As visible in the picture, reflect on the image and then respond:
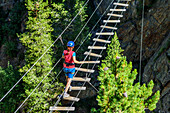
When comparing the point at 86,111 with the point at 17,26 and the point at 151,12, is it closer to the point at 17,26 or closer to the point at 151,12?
the point at 151,12

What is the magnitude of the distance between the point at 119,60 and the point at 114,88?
1.31 metres

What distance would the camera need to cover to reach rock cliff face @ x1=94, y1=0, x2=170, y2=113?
12234 mm

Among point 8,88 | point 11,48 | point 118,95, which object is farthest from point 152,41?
point 11,48

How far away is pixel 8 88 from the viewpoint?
21.3m

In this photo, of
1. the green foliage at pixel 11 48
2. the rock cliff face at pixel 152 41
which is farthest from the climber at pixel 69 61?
the green foliage at pixel 11 48

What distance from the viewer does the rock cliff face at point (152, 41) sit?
12.2 meters

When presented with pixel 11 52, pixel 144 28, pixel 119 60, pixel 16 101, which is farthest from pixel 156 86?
pixel 11 52

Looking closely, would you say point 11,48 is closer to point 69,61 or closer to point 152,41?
point 152,41

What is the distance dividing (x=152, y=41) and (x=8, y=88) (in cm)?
1495

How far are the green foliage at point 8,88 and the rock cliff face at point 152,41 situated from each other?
1147 cm

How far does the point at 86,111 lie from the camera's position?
19578 mm

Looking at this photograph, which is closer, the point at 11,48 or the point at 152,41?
the point at 152,41

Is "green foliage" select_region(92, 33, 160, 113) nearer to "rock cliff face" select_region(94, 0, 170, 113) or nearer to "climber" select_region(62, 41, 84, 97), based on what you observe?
"climber" select_region(62, 41, 84, 97)

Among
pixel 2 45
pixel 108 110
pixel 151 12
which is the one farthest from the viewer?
pixel 2 45
